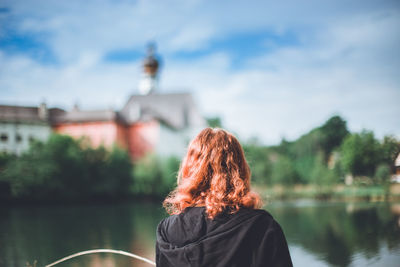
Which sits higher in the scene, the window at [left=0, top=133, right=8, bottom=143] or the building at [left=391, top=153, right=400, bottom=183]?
the window at [left=0, top=133, right=8, bottom=143]

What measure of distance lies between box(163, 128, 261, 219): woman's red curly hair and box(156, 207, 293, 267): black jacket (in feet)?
0.21

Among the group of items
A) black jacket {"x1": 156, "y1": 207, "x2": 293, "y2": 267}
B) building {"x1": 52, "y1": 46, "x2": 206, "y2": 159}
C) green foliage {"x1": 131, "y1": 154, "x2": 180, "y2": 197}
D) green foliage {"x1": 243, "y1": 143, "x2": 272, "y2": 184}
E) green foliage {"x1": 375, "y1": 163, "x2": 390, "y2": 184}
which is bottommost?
green foliage {"x1": 131, "y1": 154, "x2": 180, "y2": 197}

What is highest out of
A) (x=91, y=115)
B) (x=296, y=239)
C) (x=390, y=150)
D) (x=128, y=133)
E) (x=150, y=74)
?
(x=150, y=74)

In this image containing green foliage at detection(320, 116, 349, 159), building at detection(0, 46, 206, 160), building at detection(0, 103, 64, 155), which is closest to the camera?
green foliage at detection(320, 116, 349, 159)

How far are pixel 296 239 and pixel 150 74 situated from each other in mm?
29992

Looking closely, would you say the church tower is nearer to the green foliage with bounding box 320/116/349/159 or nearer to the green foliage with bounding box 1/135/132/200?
the green foliage with bounding box 1/135/132/200

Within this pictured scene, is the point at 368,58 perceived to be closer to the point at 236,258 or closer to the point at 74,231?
the point at 236,258

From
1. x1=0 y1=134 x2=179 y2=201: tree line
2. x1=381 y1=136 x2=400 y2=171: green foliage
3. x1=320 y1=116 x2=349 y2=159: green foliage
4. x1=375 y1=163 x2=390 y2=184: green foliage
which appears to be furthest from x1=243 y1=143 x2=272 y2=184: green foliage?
x1=381 y1=136 x2=400 y2=171: green foliage

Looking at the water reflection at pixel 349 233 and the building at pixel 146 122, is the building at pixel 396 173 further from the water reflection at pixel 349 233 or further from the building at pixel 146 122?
the building at pixel 146 122

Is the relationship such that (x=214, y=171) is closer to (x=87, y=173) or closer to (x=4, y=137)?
(x=4, y=137)

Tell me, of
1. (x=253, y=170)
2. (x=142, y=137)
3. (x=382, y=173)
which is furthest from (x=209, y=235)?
(x=142, y=137)

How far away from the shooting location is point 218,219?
1.17 meters

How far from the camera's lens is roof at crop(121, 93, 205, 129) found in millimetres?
30873

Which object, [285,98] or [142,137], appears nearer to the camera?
[285,98]
